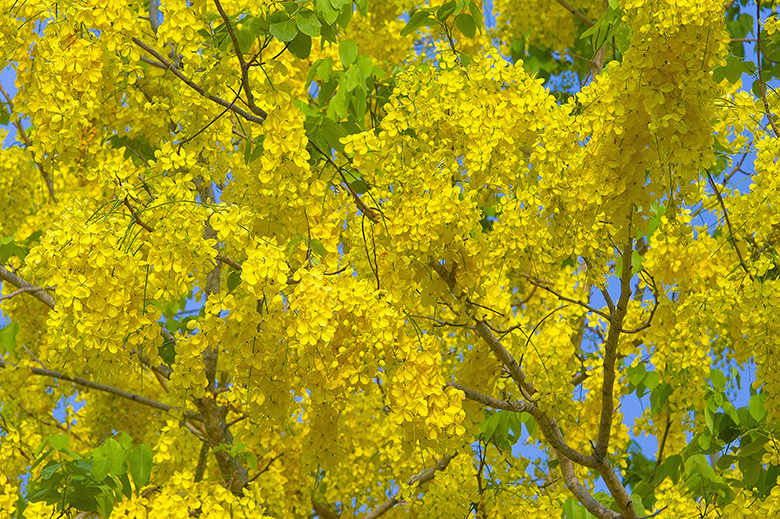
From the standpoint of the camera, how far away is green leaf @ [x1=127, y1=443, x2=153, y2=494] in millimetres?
3078

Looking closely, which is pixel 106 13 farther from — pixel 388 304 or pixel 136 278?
pixel 388 304

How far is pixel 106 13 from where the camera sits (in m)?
2.39

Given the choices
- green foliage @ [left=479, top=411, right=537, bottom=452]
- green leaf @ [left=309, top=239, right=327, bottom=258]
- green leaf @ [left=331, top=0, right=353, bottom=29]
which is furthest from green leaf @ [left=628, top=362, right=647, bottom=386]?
green leaf @ [left=331, top=0, right=353, bottom=29]

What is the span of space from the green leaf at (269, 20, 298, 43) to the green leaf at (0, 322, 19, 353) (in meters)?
3.04

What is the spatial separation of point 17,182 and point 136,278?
367cm

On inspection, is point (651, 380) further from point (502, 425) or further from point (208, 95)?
point (208, 95)

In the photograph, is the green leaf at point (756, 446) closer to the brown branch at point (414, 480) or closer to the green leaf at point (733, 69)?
the green leaf at point (733, 69)

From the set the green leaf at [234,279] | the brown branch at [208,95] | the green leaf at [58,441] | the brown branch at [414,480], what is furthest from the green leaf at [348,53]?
the brown branch at [414,480]

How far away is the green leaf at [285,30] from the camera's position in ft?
7.16

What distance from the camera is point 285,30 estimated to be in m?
2.21

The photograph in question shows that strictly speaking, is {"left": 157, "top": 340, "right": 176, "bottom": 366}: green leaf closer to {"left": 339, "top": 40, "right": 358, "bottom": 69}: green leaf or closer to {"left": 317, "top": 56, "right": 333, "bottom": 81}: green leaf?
{"left": 317, "top": 56, "right": 333, "bottom": 81}: green leaf

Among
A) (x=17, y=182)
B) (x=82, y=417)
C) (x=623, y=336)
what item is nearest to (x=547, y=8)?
(x=623, y=336)

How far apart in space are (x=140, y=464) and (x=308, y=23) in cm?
183

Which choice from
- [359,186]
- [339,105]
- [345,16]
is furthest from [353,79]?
[359,186]
